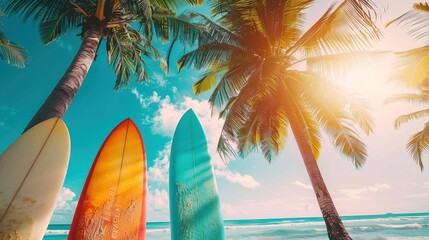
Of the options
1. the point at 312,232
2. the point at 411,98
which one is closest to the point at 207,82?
the point at 411,98

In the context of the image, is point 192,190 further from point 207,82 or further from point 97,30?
point 207,82

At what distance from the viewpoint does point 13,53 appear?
5359 mm

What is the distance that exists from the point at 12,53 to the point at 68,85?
4368mm

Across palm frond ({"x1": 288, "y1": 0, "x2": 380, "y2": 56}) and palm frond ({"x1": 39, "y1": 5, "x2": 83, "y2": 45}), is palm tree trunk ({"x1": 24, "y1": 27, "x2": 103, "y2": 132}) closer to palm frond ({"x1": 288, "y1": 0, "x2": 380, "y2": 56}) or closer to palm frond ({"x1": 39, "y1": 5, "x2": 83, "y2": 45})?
palm frond ({"x1": 39, "y1": 5, "x2": 83, "y2": 45})

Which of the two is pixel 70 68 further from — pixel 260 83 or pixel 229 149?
pixel 229 149

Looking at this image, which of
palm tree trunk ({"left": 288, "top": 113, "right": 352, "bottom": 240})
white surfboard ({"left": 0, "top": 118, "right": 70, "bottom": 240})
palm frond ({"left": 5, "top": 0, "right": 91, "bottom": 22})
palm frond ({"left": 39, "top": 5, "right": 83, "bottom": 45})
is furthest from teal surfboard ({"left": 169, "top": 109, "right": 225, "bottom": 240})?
palm frond ({"left": 39, "top": 5, "right": 83, "bottom": 45})

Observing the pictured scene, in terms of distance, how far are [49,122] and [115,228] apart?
1.36 metres

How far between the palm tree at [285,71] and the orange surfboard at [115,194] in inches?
105

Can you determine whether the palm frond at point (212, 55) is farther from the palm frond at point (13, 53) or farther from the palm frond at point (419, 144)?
the palm frond at point (419, 144)

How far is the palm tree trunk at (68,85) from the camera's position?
234cm

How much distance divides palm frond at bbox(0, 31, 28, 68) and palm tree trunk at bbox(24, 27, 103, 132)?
3.34 metres

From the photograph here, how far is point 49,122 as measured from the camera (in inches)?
92.7

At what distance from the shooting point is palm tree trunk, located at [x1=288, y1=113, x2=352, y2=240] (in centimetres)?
371

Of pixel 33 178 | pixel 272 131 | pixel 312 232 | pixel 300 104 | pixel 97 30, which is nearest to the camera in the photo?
pixel 33 178
